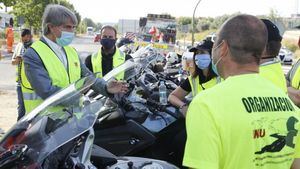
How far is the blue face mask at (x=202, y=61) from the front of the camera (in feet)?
16.2

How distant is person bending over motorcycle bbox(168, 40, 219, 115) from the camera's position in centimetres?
495

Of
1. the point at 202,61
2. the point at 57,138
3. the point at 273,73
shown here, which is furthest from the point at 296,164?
the point at 202,61

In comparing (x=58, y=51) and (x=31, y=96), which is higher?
(x=58, y=51)

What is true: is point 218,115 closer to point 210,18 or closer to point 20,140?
point 20,140

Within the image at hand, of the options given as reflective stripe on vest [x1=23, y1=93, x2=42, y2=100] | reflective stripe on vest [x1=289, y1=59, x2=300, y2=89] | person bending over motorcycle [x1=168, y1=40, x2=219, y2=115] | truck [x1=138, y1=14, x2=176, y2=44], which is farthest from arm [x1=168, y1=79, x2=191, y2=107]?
truck [x1=138, y1=14, x2=176, y2=44]

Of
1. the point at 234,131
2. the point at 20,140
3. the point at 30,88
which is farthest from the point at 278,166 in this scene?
the point at 30,88

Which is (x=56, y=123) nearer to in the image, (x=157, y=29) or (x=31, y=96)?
(x=31, y=96)

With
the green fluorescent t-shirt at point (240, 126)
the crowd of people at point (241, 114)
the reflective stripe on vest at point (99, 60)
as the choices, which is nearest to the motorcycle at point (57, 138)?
the crowd of people at point (241, 114)

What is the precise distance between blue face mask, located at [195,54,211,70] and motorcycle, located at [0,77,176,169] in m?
2.22

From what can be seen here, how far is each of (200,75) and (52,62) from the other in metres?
1.66

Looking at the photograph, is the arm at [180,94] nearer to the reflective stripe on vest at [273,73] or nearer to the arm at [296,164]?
the reflective stripe on vest at [273,73]

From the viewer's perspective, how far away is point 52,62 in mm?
4102

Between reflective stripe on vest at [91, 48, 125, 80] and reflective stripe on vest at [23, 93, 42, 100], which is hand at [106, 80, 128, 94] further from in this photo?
reflective stripe on vest at [91, 48, 125, 80]

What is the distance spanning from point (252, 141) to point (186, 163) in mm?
290
